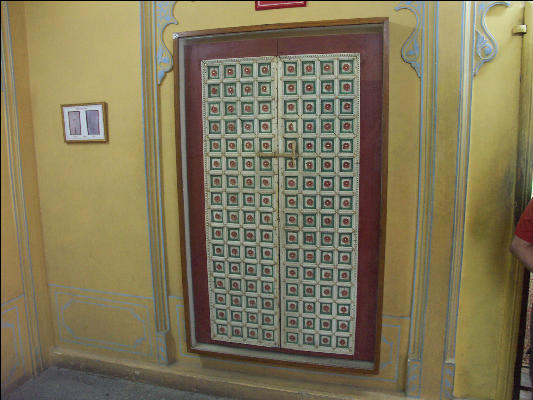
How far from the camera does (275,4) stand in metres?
2.03

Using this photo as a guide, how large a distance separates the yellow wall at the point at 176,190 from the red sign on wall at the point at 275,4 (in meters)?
0.03

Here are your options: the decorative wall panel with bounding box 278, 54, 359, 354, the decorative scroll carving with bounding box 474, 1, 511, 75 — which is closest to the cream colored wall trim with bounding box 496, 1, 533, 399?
the decorative scroll carving with bounding box 474, 1, 511, 75

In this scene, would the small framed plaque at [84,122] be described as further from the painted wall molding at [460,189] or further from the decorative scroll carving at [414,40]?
the painted wall molding at [460,189]

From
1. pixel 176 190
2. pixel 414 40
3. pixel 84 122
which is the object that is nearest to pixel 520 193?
pixel 414 40

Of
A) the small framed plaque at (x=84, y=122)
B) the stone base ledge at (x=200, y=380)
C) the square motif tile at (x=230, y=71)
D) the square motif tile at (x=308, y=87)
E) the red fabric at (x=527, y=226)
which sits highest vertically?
the square motif tile at (x=230, y=71)

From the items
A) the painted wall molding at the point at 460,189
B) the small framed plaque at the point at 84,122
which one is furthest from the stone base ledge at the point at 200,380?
the small framed plaque at the point at 84,122

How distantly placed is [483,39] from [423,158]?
2.20 ft

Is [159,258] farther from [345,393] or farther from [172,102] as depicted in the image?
[345,393]

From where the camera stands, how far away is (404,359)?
2145 mm

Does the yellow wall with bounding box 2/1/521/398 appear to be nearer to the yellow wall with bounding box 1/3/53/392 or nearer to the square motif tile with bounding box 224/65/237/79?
the yellow wall with bounding box 1/3/53/392

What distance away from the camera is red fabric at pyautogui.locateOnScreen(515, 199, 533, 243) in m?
1.73

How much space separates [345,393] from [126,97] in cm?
235

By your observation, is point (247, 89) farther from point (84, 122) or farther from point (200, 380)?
point (200, 380)

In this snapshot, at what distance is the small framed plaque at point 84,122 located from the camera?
2.35 metres
